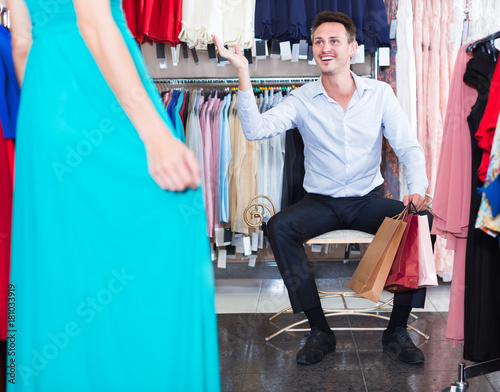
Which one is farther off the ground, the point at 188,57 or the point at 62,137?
the point at 188,57

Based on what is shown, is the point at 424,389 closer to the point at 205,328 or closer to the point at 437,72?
the point at 205,328

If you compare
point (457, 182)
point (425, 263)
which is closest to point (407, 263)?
point (425, 263)

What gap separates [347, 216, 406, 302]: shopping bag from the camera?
2080 millimetres

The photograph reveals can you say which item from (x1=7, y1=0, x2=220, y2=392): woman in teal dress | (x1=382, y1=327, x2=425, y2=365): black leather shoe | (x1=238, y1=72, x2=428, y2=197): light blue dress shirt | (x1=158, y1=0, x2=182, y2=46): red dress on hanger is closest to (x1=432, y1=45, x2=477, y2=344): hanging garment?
(x1=382, y1=327, x2=425, y2=365): black leather shoe

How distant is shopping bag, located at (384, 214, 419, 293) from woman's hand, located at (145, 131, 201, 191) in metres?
1.45

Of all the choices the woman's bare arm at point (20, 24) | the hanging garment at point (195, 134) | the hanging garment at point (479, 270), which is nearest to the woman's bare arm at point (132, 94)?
the woman's bare arm at point (20, 24)

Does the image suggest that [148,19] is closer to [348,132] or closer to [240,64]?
[240,64]

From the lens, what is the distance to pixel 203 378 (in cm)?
95

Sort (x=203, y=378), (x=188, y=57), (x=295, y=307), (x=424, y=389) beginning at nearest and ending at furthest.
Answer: (x=203, y=378) → (x=424, y=389) → (x=295, y=307) → (x=188, y=57)

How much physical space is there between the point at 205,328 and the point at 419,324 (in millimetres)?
1935

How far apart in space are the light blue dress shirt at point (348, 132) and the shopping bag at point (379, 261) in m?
0.48

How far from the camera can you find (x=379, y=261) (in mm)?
2094

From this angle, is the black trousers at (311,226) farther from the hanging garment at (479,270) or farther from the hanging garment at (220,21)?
the hanging garment at (220,21)

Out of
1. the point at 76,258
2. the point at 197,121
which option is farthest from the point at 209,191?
the point at 76,258
